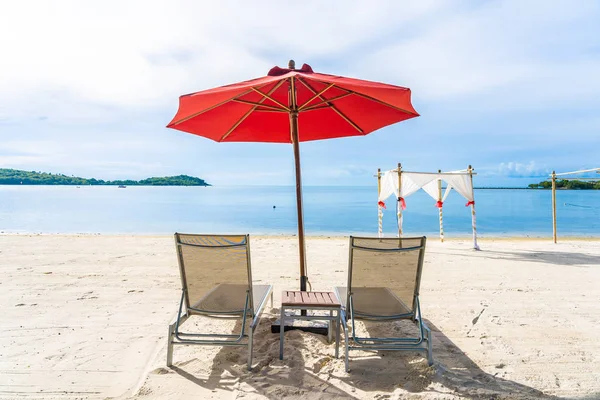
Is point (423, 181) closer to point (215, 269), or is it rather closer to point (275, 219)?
point (215, 269)

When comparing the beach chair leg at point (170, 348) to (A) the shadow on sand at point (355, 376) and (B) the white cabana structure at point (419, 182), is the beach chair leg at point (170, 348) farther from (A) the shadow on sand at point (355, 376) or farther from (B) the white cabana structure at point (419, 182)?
(B) the white cabana structure at point (419, 182)

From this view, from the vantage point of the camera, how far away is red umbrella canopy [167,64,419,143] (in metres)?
2.70

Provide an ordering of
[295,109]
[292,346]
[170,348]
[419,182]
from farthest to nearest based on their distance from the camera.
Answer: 1. [419,182]
2. [295,109]
3. [292,346]
4. [170,348]

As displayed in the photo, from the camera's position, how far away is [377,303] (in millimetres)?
2723

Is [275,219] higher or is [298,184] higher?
[298,184]

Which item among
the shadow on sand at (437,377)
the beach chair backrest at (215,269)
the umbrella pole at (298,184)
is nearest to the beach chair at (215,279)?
the beach chair backrest at (215,269)

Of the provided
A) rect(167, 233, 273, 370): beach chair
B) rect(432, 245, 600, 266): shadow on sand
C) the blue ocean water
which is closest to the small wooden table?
rect(167, 233, 273, 370): beach chair

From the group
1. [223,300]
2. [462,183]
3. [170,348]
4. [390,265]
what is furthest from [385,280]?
[462,183]

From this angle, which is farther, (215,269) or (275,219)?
(275,219)

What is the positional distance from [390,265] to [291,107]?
1.59 meters

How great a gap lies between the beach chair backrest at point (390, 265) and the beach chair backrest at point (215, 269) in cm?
78

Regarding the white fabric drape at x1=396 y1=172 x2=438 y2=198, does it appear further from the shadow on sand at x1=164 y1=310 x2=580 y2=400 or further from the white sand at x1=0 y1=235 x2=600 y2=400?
the shadow on sand at x1=164 y1=310 x2=580 y2=400

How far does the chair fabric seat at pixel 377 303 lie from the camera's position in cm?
270

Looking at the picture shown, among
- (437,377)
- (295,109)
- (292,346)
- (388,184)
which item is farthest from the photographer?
(388,184)
